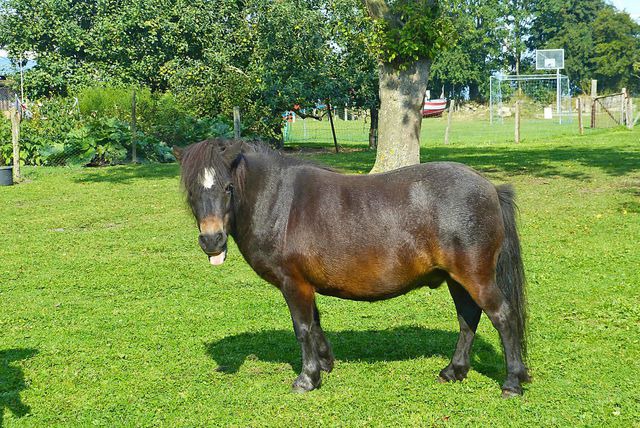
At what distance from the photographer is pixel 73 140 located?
2316 centimetres

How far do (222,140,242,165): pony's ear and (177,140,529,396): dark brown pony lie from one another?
1 centimetres

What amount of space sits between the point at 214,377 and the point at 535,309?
3.64 m

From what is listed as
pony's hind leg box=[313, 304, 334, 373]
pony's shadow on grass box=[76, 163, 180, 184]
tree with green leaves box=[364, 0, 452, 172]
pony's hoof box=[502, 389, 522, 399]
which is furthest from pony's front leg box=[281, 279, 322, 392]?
pony's shadow on grass box=[76, 163, 180, 184]

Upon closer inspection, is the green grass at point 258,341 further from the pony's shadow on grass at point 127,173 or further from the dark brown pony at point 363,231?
the pony's shadow on grass at point 127,173

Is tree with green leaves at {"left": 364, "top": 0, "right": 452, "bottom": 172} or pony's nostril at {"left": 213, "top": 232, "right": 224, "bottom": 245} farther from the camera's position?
tree with green leaves at {"left": 364, "top": 0, "right": 452, "bottom": 172}

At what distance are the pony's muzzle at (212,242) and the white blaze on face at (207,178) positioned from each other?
13.9 inches

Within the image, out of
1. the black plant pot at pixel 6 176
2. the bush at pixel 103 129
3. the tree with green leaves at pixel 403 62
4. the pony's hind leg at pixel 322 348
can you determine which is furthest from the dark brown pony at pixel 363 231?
the bush at pixel 103 129

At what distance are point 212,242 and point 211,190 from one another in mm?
383

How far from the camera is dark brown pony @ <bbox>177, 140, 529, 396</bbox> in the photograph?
5.51 metres

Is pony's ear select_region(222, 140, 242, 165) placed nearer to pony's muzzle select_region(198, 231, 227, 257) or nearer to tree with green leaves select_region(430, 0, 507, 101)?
pony's muzzle select_region(198, 231, 227, 257)

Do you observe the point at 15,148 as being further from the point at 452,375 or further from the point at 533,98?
the point at 533,98

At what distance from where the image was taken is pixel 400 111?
55.1ft

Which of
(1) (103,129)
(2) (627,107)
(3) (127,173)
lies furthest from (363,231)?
(2) (627,107)

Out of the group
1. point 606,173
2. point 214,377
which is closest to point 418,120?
point 606,173
